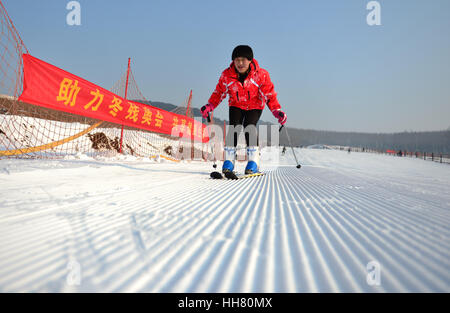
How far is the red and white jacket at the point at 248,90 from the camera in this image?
2979 millimetres

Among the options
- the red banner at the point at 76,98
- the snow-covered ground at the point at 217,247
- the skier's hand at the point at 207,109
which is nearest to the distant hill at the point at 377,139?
the red banner at the point at 76,98

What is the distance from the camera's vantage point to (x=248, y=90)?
3.03 meters

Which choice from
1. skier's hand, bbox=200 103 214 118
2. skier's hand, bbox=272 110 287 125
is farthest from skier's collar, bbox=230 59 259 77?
skier's hand, bbox=272 110 287 125

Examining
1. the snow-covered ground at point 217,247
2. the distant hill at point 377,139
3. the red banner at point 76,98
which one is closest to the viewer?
the snow-covered ground at point 217,247

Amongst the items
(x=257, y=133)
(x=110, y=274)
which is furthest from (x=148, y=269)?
(x=257, y=133)

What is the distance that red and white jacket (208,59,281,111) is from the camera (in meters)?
2.98

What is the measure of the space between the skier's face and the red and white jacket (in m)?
0.11

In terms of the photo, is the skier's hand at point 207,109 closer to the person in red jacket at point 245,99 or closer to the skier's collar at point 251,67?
the person in red jacket at point 245,99

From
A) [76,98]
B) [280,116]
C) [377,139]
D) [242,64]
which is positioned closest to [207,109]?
[242,64]

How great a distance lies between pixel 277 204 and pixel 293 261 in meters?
0.78

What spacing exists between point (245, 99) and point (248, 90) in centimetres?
14

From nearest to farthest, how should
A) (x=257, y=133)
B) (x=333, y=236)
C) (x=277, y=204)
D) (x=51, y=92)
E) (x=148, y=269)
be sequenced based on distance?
(x=148, y=269) → (x=333, y=236) → (x=277, y=204) → (x=257, y=133) → (x=51, y=92)
